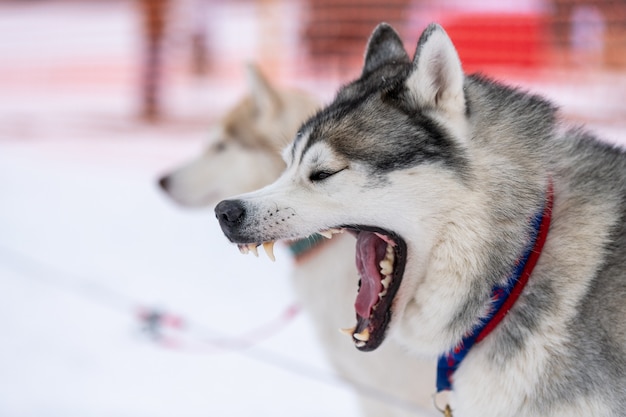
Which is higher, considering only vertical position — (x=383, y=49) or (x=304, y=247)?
(x=383, y=49)

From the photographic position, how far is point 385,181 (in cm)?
159

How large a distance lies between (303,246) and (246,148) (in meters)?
0.59

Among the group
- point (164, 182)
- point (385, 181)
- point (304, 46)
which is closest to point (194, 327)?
point (164, 182)

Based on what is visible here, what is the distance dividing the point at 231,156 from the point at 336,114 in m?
1.37

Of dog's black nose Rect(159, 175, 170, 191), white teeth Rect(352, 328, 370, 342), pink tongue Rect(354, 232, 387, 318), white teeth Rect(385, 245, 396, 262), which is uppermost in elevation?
white teeth Rect(385, 245, 396, 262)

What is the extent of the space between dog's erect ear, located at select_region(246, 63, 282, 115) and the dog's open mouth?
4.03ft

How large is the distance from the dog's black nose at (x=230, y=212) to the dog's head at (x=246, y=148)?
1070 millimetres

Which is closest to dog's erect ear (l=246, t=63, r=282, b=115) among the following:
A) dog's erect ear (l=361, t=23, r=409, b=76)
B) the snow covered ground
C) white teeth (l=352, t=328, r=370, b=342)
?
the snow covered ground

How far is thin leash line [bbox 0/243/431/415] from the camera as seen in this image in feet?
7.72

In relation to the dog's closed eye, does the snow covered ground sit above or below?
below

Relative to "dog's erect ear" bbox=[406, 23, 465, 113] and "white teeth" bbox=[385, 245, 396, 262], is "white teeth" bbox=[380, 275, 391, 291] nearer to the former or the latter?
"white teeth" bbox=[385, 245, 396, 262]

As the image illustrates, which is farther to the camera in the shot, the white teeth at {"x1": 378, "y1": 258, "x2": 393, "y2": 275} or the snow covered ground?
the snow covered ground

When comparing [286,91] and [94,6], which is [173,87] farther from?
[286,91]

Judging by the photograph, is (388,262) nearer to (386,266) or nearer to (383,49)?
(386,266)
